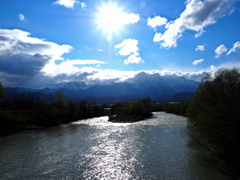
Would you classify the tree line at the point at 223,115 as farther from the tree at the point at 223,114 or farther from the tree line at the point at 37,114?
the tree line at the point at 37,114

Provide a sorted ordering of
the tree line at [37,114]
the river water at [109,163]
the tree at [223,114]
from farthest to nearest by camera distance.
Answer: the tree line at [37,114], the river water at [109,163], the tree at [223,114]

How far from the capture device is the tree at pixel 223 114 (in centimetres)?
2136

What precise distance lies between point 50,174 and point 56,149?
1433cm

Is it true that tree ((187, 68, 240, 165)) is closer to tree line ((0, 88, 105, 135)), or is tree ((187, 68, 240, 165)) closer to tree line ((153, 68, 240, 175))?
tree line ((153, 68, 240, 175))

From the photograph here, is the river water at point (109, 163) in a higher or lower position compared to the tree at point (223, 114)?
lower

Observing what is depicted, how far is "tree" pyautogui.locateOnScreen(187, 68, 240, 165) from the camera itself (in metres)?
21.4

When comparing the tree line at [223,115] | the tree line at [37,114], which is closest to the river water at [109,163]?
the tree line at [223,115]

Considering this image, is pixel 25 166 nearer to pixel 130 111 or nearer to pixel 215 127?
pixel 215 127

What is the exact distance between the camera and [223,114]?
72.9 ft

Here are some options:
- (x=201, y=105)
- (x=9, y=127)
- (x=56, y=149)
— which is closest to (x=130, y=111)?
(x=9, y=127)

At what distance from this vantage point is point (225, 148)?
76.0 feet

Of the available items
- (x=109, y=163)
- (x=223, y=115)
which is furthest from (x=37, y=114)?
(x=223, y=115)

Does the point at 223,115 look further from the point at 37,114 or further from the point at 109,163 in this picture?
the point at 37,114

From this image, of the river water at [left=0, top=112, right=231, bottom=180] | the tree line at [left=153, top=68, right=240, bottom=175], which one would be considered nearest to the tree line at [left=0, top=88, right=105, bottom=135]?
the river water at [left=0, top=112, right=231, bottom=180]
